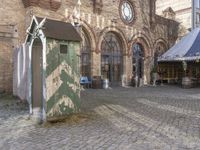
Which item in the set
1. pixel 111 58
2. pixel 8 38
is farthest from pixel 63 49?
pixel 111 58

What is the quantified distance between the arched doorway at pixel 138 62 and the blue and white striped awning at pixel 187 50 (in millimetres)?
Result: 1449

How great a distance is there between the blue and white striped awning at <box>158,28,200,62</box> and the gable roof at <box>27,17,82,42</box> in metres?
13.7

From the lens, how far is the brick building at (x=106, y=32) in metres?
14.8

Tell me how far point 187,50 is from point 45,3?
1048cm

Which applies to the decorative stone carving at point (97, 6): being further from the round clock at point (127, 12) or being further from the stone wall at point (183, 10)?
the stone wall at point (183, 10)

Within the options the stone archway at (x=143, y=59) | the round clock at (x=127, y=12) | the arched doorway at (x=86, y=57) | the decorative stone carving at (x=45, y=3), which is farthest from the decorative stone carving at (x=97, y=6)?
the stone archway at (x=143, y=59)

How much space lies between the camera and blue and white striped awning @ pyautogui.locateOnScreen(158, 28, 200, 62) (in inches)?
803

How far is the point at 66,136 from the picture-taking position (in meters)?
6.21

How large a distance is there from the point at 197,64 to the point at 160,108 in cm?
1642

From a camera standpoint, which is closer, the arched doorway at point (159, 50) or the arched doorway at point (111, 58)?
the arched doorway at point (111, 58)

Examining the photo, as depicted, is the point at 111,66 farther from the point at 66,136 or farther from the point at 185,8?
the point at 66,136

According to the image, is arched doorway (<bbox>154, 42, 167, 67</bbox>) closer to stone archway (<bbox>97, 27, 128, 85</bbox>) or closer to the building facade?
the building facade

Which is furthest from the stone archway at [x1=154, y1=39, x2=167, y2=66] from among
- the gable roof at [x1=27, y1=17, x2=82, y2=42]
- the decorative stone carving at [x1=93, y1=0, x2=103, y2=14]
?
the gable roof at [x1=27, y1=17, x2=82, y2=42]

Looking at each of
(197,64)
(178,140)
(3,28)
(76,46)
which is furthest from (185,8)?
(178,140)
